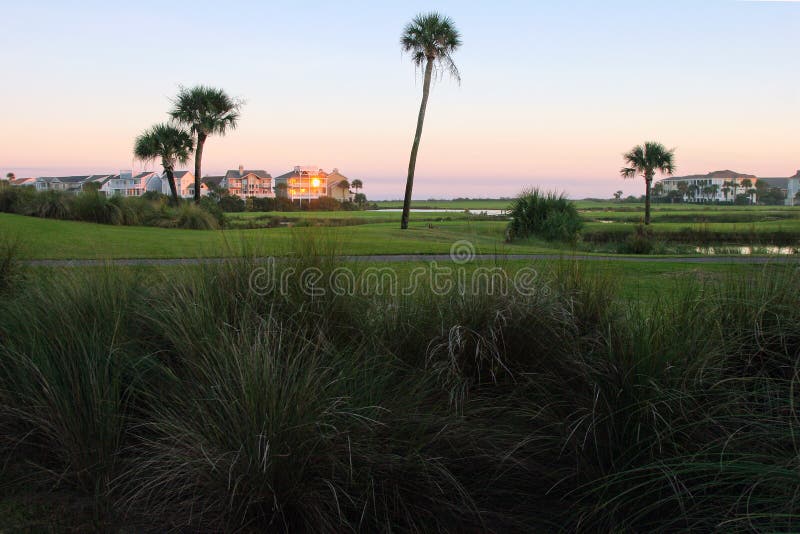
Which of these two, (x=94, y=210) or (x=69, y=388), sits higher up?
(x=94, y=210)

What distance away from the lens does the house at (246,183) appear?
363ft

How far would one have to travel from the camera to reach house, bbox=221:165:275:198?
110750mm

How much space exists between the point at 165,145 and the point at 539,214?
26045 mm

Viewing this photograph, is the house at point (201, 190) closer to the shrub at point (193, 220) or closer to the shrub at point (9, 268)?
the shrub at point (193, 220)

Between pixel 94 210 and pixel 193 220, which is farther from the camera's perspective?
pixel 193 220

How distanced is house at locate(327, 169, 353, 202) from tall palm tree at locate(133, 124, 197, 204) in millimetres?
64452

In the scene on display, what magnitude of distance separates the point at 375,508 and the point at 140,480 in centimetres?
135

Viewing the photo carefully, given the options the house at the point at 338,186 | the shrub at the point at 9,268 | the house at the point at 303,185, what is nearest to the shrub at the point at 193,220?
the shrub at the point at 9,268

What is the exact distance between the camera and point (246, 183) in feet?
366

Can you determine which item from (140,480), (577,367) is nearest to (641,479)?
(577,367)

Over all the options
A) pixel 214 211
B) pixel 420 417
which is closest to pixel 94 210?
pixel 214 211

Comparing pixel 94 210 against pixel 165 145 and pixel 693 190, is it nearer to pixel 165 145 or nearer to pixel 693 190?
pixel 165 145

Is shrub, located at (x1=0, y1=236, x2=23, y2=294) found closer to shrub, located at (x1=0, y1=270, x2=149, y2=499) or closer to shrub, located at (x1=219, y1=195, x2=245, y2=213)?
shrub, located at (x1=0, y1=270, x2=149, y2=499)

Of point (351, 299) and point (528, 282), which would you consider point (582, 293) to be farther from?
point (351, 299)
